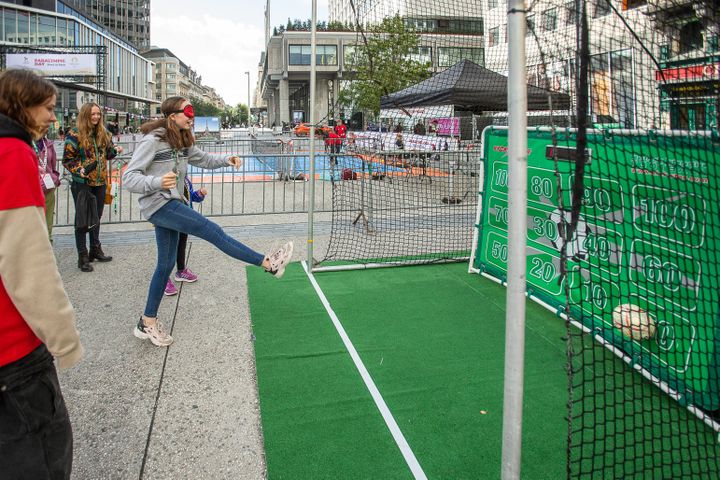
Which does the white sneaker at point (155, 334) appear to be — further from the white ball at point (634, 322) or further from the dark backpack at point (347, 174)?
the dark backpack at point (347, 174)

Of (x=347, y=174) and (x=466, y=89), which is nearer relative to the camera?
(x=466, y=89)

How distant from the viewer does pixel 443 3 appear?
24.5 feet

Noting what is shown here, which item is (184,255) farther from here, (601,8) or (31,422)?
(601,8)

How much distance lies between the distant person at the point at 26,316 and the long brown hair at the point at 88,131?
446cm

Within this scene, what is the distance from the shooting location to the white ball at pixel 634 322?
372 centimetres

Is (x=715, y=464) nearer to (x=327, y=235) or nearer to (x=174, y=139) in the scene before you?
(x=174, y=139)

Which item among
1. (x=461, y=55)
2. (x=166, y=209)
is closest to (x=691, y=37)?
(x=166, y=209)

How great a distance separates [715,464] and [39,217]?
11.0ft

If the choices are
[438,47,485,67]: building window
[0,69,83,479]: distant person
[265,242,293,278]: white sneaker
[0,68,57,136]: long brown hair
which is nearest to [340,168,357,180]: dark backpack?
[438,47,485,67]: building window

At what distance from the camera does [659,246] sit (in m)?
3.61

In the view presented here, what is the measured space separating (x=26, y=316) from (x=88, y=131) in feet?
16.3

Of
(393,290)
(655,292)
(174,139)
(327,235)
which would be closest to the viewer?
(655,292)

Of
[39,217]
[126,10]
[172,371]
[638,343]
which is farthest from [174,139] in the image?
[126,10]

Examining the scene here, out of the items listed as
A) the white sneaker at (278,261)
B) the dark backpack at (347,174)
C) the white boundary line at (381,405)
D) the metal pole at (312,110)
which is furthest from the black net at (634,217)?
the dark backpack at (347,174)
